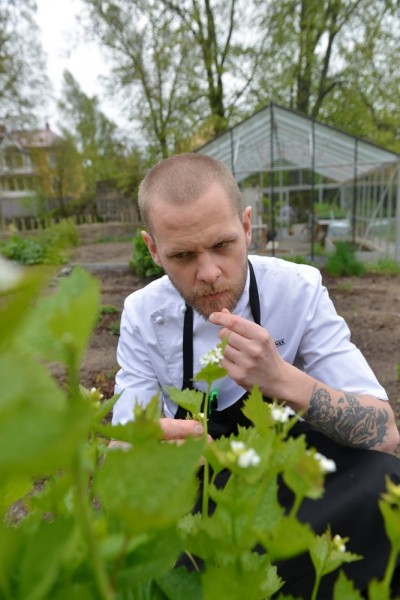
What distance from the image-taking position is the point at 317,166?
9.64 m

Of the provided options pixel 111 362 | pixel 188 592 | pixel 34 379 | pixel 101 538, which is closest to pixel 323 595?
pixel 188 592

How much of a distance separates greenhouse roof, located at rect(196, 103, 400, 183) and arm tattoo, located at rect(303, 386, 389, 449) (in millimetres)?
8249

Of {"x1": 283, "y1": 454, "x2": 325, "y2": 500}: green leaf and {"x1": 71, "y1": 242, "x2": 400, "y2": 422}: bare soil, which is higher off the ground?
{"x1": 283, "y1": 454, "x2": 325, "y2": 500}: green leaf

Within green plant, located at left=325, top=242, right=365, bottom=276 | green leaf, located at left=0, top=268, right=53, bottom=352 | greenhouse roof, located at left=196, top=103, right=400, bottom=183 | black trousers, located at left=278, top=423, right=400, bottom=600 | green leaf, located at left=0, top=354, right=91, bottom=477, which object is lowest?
green plant, located at left=325, top=242, right=365, bottom=276

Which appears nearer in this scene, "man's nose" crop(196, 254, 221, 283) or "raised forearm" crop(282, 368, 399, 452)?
"raised forearm" crop(282, 368, 399, 452)

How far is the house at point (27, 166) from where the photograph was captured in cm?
1809

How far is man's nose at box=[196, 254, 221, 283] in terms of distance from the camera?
1461 millimetres

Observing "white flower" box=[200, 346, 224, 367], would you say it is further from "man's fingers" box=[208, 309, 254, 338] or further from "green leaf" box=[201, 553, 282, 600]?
"man's fingers" box=[208, 309, 254, 338]

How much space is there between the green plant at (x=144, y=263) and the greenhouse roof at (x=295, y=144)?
264 centimetres

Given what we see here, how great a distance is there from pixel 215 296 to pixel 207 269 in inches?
3.9

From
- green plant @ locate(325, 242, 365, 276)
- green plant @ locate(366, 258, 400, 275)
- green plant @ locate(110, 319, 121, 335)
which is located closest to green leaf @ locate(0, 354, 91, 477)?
green plant @ locate(110, 319, 121, 335)

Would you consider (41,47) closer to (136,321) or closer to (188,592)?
(136,321)

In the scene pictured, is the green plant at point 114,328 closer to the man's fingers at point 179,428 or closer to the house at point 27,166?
the man's fingers at point 179,428

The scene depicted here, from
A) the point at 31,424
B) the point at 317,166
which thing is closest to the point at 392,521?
the point at 31,424
